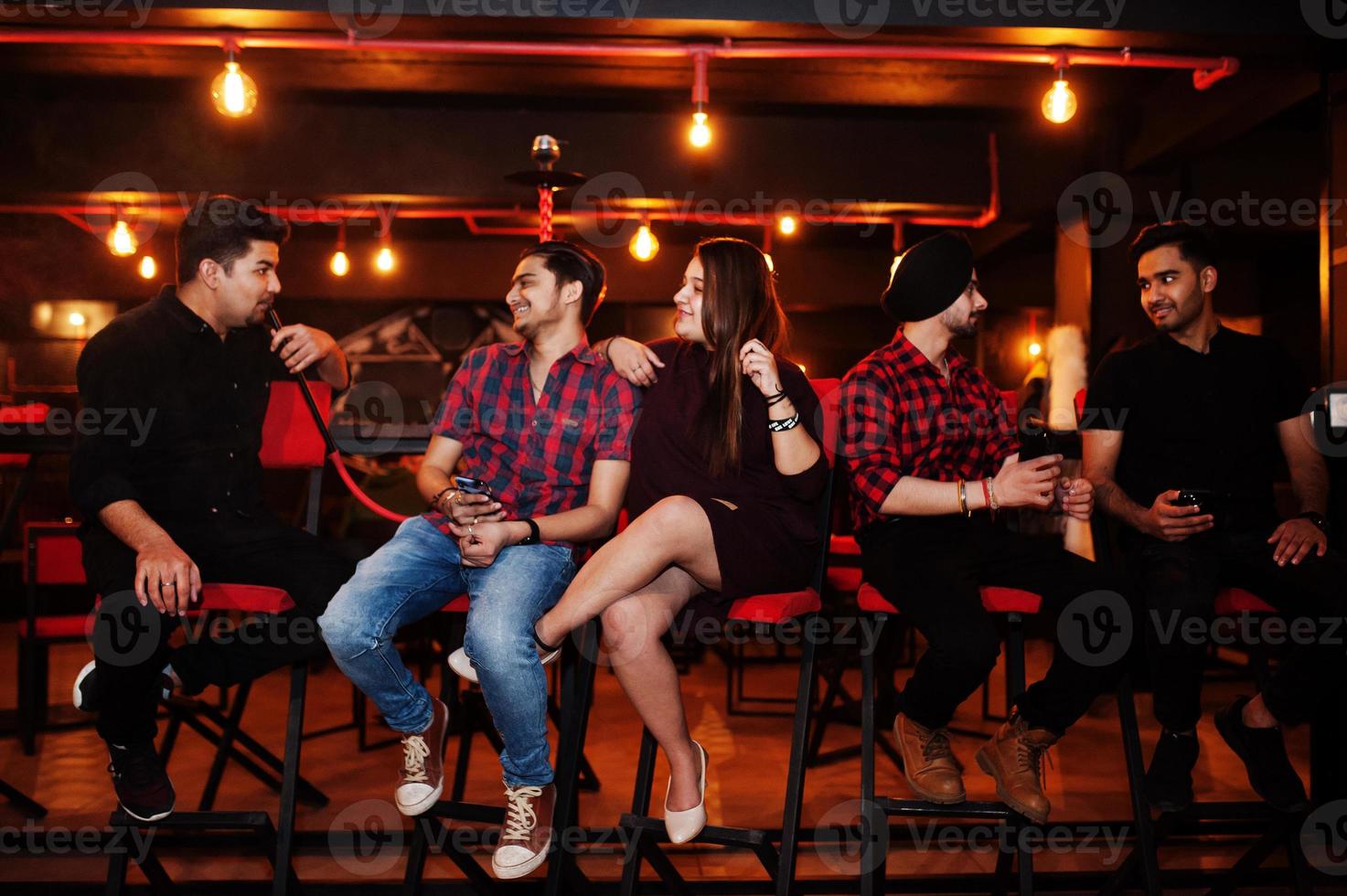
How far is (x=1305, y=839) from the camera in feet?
9.29

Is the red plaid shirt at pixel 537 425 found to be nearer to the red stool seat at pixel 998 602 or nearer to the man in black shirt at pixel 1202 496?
the red stool seat at pixel 998 602

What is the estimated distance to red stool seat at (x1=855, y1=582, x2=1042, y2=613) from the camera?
225cm

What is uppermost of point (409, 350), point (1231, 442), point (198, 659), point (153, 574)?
point (409, 350)

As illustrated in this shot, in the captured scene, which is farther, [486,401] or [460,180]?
[460,180]

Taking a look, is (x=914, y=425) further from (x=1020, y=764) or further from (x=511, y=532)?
(x=511, y=532)

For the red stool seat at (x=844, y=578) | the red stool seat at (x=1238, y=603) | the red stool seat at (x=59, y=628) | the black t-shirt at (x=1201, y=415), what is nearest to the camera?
the red stool seat at (x=1238, y=603)

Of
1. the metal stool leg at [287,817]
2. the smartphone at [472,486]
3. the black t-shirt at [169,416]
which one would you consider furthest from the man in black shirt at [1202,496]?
the black t-shirt at [169,416]

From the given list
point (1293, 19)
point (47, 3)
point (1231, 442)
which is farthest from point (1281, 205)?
point (47, 3)

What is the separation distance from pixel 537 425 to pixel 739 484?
51cm

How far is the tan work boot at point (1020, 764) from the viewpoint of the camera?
2172 mm

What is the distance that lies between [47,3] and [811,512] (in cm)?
312

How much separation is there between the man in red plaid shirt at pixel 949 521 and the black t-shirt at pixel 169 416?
146 cm

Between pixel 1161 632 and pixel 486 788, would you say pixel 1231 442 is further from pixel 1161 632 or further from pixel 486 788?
pixel 486 788

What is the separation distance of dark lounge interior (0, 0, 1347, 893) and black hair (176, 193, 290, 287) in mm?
504
